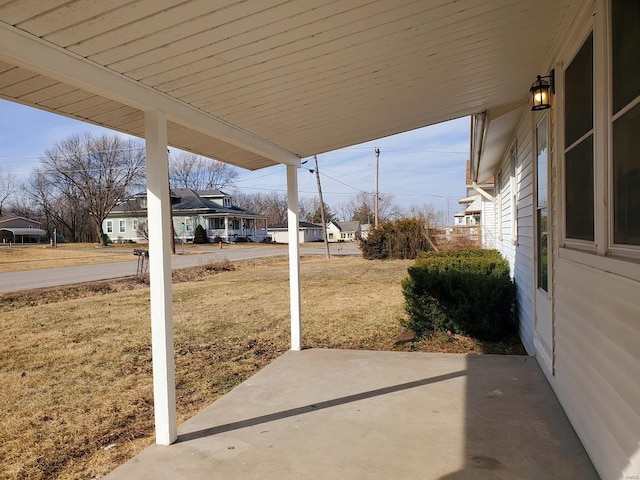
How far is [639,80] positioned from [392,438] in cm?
242

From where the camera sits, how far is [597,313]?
242 centimetres

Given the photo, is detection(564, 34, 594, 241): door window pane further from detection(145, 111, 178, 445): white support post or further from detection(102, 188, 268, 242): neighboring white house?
detection(102, 188, 268, 242): neighboring white house

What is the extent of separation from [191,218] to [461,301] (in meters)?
40.3

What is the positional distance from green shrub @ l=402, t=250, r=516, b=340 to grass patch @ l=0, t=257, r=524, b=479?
59 centimetres

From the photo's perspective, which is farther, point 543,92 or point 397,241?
point 397,241

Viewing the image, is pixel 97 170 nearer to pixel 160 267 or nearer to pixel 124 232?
pixel 124 232

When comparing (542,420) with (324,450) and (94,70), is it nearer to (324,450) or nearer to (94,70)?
(324,450)

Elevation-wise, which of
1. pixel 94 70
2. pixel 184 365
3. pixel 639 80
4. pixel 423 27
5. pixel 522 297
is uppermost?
pixel 423 27

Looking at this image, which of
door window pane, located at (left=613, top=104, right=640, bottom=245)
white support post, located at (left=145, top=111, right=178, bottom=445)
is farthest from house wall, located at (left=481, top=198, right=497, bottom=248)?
white support post, located at (left=145, top=111, right=178, bottom=445)

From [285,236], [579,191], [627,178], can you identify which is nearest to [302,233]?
[285,236]

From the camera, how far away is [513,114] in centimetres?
568

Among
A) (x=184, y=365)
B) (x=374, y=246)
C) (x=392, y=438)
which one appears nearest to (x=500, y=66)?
(x=392, y=438)

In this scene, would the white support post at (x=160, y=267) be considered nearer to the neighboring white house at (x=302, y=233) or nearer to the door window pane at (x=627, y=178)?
the door window pane at (x=627, y=178)

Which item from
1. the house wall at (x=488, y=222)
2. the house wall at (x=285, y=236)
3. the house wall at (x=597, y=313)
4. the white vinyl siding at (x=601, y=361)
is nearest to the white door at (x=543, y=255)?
the house wall at (x=597, y=313)
